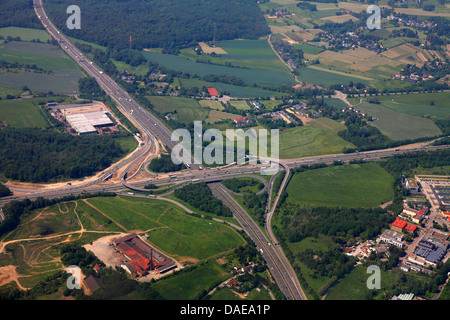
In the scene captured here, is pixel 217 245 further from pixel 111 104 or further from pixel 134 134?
pixel 111 104

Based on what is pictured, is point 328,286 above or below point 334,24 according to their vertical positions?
below

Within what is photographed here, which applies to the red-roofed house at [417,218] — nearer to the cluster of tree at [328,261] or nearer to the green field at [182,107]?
the cluster of tree at [328,261]

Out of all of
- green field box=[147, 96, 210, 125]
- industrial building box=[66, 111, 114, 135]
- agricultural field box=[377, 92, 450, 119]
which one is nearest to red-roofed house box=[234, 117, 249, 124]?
green field box=[147, 96, 210, 125]

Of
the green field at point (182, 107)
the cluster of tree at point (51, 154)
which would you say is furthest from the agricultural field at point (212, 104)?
the cluster of tree at point (51, 154)

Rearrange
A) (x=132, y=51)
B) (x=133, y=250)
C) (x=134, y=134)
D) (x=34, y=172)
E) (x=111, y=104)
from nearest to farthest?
(x=133, y=250) → (x=34, y=172) → (x=134, y=134) → (x=111, y=104) → (x=132, y=51)

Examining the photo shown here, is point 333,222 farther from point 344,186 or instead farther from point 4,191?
point 4,191

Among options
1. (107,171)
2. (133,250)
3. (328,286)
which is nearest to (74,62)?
(107,171)
